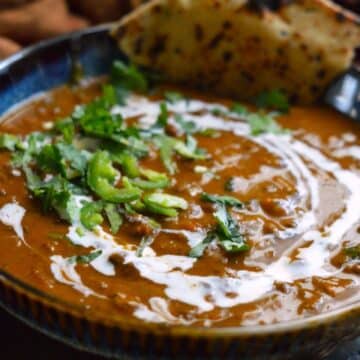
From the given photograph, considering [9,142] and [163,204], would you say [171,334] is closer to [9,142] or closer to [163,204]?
[163,204]

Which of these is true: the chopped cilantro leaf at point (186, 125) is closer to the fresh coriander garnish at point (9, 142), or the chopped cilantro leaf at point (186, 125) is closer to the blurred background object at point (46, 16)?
the fresh coriander garnish at point (9, 142)

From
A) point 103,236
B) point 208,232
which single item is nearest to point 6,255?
point 103,236

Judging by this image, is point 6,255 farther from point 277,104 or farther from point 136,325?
point 277,104

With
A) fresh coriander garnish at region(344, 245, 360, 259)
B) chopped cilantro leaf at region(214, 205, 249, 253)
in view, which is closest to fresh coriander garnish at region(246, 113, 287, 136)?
chopped cilantro leaf at region(214, 205, 249, 253)

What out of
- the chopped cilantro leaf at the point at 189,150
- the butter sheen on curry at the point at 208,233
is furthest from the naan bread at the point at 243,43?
the chopped cilantro leaf at the point at 189,150

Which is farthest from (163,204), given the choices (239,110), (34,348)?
(239,110)

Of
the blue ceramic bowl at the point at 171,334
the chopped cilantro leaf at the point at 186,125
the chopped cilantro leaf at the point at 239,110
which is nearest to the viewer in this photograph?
the blue ceramic bowl at the point at 171,334
